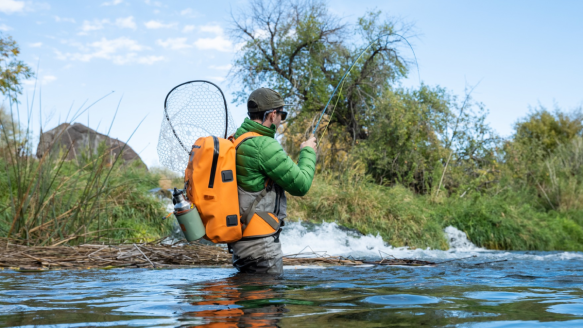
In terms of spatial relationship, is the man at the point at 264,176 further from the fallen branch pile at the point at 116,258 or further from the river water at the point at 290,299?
the fallen branch pile at the point at 116,258

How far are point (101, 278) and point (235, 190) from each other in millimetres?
1460

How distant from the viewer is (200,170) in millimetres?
3834

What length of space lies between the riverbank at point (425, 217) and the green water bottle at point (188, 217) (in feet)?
25.4

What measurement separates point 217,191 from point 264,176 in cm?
41

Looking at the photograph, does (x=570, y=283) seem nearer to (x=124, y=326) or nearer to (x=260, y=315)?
(x=260, y=315)

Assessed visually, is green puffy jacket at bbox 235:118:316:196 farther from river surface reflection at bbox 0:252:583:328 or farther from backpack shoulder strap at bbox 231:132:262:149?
river surface reflection at bbox 0:252:583:328

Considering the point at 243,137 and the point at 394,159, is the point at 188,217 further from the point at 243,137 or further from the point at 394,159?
the point at 394,159

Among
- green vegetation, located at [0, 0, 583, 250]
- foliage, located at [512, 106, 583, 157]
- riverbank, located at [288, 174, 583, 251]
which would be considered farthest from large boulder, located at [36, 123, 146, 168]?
foliage, located at [512, 106, 583, 157]

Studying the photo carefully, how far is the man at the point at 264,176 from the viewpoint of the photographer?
390cm

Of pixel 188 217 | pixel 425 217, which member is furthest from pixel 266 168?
pixel 425 217

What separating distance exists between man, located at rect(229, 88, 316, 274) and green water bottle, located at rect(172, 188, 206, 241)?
35 centimetres

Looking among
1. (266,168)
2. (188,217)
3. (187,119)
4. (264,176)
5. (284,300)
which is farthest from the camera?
(187,119)

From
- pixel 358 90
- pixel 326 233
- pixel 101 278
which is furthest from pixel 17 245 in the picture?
pixel 358 90

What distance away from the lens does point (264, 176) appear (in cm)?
403
